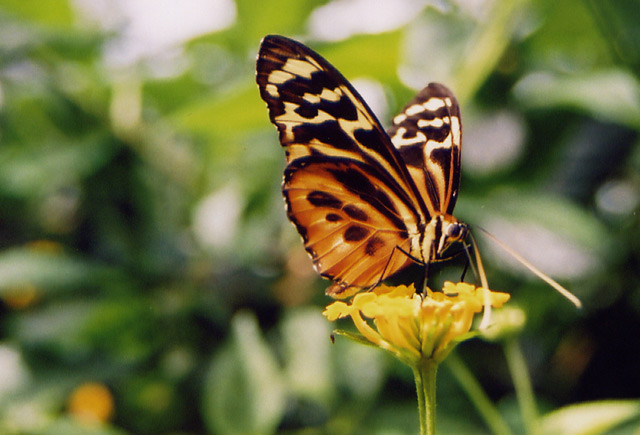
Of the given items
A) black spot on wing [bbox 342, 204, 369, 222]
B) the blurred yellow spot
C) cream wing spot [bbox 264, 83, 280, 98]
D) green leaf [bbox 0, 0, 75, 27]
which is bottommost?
the blurred yellow spot

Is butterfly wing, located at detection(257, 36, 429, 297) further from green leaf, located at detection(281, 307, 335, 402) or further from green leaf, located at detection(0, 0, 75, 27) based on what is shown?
green leaf, located at detection(0, 0, 75, 27)

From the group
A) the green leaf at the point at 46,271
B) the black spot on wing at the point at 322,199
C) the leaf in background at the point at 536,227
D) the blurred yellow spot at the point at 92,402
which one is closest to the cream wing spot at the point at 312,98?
the black spot on wing at the point at 322,199

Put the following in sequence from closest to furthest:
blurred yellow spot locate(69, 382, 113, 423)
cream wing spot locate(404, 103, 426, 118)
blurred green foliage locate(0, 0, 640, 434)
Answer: cream wing spot locate(404, 103, 426, 118), blurred green foliage locate(0, 0, 640, 434), blurred yellow spot locate(69, 382, 113, 423)

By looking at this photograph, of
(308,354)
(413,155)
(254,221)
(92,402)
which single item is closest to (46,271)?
(92,402)

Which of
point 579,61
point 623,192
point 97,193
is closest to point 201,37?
point 97,193

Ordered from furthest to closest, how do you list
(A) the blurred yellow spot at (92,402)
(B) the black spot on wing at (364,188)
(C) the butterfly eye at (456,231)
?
(A) the blurred yellow spot at (92,402), (B) the black spot on wing at (364,188), (C) the butterfly eye at (456,231)

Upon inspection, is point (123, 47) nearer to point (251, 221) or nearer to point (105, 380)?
point (251, 221)

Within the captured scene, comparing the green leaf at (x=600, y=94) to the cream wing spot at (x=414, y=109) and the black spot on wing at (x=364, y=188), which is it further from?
the black spot on wing at (x=364, y=188)

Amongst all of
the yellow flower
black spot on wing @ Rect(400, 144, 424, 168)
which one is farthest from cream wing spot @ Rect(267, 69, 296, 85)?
the yellow flower
